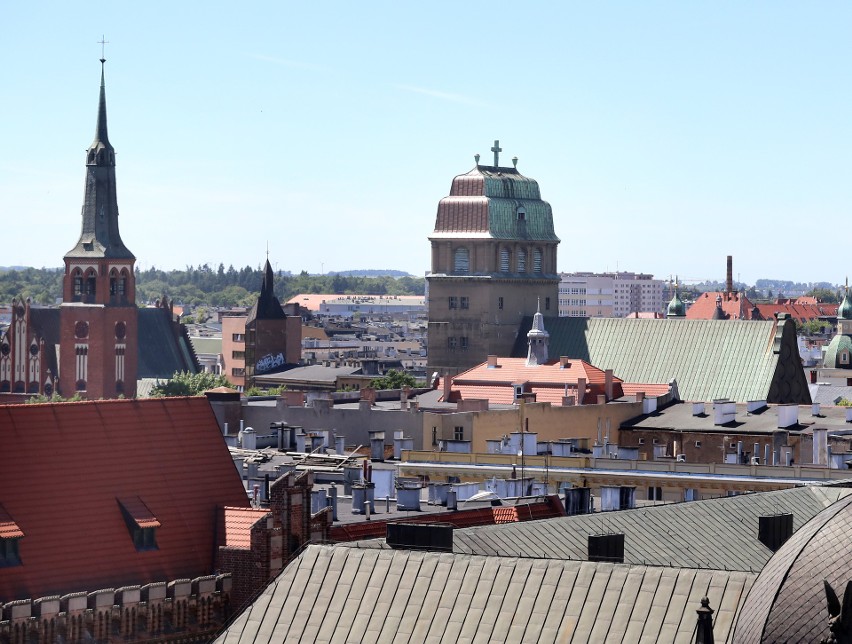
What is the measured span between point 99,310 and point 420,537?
142304 millimetres

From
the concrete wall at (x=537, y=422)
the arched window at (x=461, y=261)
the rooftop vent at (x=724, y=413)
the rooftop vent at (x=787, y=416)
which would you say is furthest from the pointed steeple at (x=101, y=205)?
the rooftop vent at (x=787, y=416)

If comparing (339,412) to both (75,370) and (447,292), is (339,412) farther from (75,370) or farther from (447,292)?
(75,370)

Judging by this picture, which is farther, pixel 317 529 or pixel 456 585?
pixel 317 529

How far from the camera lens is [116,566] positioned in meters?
55.3

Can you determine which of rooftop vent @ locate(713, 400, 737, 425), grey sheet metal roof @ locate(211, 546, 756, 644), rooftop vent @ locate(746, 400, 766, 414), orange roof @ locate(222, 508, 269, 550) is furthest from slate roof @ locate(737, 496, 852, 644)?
rooftop vent @ locate(746, 400, 766, 414)

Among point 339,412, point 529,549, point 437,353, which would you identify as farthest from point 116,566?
point 437,353

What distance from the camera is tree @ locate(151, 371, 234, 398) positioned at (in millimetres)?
180462

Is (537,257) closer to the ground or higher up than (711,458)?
higher up

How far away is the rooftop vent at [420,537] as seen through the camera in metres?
46.0

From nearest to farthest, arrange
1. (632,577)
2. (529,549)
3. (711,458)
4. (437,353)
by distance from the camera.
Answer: (632,577)
(529,549)
(711,458)
(437,353)

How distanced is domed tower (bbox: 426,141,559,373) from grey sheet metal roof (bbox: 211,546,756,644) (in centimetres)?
9093

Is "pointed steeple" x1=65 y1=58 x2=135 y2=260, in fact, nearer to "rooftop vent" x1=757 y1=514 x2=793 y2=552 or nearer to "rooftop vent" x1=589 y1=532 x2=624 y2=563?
"rooftop vent" x1=757 y1=514 x2=793 y2=552

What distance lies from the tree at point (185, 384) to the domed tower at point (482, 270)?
1698 inches

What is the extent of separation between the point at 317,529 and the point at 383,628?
572 inches
